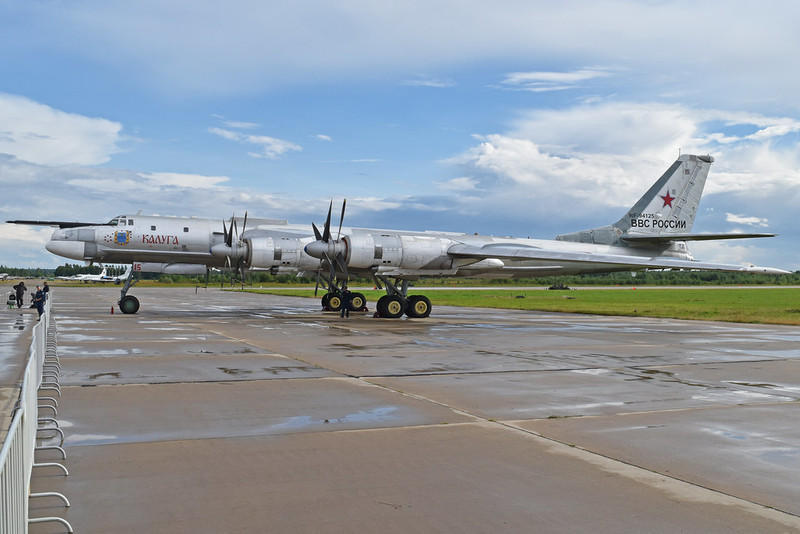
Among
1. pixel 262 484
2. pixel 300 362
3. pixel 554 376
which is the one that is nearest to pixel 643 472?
pixel 262 484

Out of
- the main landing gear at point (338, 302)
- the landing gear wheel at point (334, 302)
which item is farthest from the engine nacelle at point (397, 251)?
the landing gear wheel at point (334, 302)

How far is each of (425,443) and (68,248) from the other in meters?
23.8

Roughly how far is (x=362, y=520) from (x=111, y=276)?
114974mm

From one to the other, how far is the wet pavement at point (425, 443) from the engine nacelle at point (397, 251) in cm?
1109

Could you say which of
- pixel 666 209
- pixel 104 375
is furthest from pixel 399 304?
pixel 104 375

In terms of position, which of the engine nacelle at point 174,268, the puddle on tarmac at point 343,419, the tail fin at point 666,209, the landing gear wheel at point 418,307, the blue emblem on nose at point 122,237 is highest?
the tail fin at point 666,209

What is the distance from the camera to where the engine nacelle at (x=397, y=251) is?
996 inches

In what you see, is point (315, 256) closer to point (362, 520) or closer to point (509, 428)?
point (509, 428)

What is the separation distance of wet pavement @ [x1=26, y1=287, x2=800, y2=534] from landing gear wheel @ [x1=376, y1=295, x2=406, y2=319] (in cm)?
1255

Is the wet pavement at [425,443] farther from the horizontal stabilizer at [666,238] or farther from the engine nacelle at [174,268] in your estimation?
the horizontal stabilizer at [666,238]

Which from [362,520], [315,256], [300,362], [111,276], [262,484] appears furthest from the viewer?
Result: [111,276]

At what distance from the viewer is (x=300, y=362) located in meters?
13.1

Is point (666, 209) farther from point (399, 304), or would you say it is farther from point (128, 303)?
point (128, 303)

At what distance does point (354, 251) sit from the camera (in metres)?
25.2
